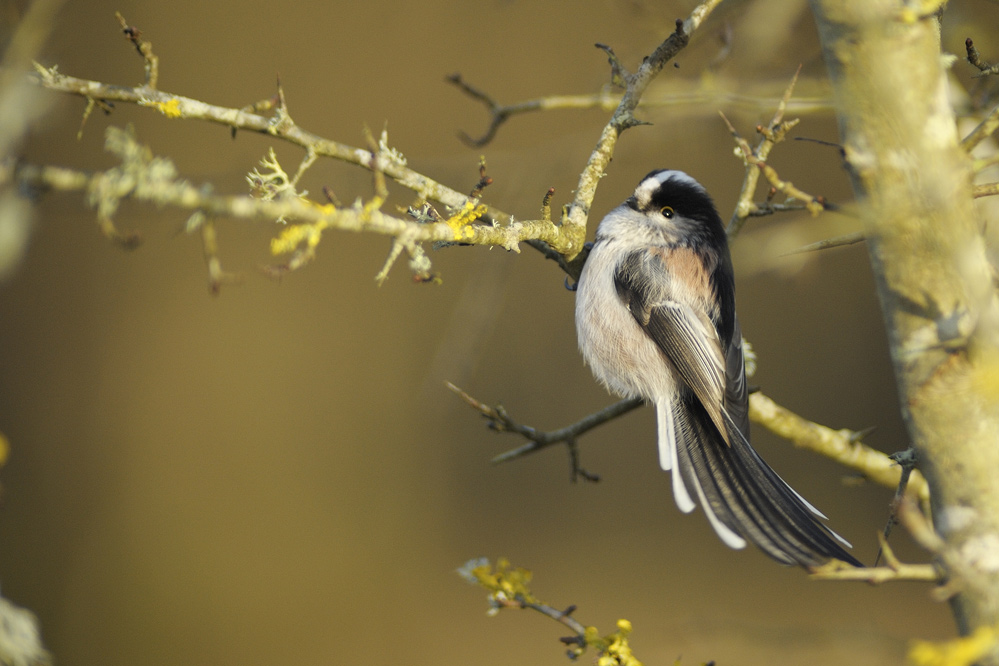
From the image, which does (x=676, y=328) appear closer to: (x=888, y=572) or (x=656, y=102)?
(x=656, y=102)

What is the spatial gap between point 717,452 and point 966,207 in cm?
87

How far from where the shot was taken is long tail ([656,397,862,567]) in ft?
3.62

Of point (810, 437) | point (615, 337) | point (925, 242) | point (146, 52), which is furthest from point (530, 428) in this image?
point (146, 52)

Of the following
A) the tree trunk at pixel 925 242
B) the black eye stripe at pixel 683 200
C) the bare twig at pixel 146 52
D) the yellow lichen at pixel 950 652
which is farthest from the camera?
the black eye stripe at pixel 683 200

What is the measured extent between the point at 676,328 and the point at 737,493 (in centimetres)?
44

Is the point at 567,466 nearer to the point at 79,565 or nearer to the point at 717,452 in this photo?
the point at 717,452

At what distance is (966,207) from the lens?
75cm

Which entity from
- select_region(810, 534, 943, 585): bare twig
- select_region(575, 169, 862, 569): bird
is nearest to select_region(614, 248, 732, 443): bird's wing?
select_region(575, 169, 862, 569): bird

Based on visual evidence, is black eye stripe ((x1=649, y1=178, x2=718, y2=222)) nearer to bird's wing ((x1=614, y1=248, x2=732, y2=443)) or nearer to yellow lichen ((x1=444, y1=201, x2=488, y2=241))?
bird's wing ((x1=614, y1=248, x2=732, y2=443))

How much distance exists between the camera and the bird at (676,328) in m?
1.49

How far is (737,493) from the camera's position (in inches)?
53.9

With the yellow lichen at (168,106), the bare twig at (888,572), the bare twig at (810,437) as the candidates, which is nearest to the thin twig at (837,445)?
the bare twig at (810,437)

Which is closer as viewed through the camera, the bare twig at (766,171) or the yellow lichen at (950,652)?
the yellow lichen at (950,652)

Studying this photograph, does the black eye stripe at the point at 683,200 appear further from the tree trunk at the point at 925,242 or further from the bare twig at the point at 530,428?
the tree trunk at the point at 925,242
